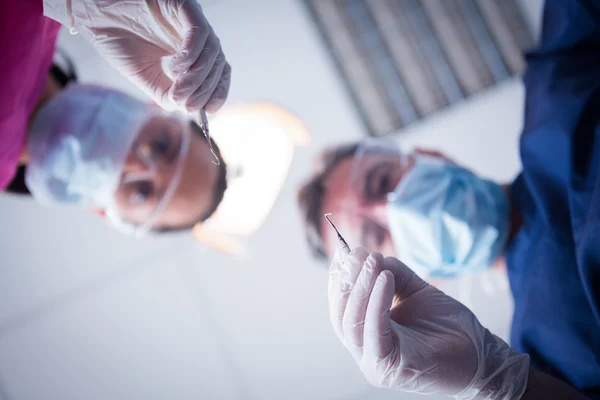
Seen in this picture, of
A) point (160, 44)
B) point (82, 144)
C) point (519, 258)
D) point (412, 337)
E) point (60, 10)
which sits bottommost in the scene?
point (519, 258)

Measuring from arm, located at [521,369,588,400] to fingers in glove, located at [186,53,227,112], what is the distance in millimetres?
681

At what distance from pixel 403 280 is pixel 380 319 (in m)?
0.11

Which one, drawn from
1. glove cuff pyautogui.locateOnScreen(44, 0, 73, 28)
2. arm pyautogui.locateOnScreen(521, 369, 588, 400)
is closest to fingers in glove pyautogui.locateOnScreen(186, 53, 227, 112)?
glove cuff pyautogui.locateOnScreen(44, 0, 73, 28)

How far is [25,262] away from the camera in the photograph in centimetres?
155

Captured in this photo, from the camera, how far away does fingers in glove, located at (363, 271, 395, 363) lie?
0.58 metres

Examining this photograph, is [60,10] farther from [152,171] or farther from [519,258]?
[519,258]

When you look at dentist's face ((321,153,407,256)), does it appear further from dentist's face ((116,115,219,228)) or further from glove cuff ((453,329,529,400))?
glove cuff ((453,329,529,400))

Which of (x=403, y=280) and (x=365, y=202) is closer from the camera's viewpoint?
(x=403, y=280)

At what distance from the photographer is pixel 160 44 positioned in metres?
0.64

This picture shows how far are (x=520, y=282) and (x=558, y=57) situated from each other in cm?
56

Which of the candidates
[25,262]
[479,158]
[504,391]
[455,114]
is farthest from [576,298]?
[25,262]

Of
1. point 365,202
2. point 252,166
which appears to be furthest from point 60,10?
point 365,202

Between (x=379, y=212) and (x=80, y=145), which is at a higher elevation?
(x=80, y=145)

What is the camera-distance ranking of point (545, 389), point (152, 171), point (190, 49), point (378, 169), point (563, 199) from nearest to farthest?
point (190, 49) < point (545, 389) < point (563, 199) < point (152, 171) < point (378, 169)
